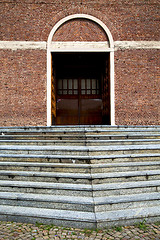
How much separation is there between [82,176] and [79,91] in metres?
8.12

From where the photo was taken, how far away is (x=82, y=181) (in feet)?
13.2

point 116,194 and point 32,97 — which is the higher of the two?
point 32,97

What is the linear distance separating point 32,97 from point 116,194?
6.97m

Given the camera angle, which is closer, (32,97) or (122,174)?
(122,174)

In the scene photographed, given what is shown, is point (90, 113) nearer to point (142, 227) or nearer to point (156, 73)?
point (156, 73)

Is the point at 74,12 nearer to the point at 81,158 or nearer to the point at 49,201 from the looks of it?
the point at 81,158

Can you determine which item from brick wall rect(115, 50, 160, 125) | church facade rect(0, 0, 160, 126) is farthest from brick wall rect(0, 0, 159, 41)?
brick wall rect(115, 50, 160, 125)

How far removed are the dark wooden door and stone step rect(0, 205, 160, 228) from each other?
8104 millimetres

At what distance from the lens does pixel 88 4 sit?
9922 millimetres

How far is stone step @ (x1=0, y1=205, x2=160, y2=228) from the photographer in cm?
336

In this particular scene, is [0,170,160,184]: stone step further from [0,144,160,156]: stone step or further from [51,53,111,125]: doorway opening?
[51,53,111,125]: doorway opening

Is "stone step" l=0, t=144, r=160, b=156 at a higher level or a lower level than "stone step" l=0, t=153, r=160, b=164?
higher

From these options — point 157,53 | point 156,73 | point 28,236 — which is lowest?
point 28,236

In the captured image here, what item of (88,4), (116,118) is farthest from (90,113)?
(88,4)
